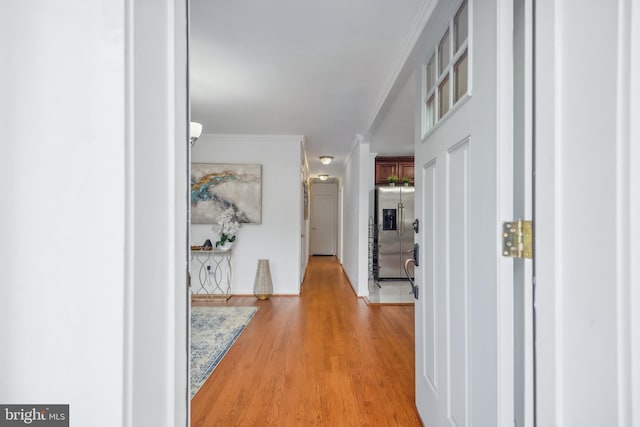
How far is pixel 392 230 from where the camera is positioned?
615 cm

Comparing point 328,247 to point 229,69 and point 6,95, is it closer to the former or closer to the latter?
point 229,69

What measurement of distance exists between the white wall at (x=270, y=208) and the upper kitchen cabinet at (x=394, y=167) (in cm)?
216

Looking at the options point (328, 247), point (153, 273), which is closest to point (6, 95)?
point (153, 273)

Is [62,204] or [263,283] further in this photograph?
[263,283]

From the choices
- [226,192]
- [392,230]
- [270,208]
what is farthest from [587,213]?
[392,230]

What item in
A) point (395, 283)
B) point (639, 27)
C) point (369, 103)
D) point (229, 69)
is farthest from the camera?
point (395, 283)

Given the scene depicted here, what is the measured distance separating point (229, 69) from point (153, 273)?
2.40 metres

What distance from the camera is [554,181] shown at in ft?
2.38

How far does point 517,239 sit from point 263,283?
4133mm

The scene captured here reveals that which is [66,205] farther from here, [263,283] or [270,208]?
[270,208]

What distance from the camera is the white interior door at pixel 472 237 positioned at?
0.88 m

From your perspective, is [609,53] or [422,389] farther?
[422,389]

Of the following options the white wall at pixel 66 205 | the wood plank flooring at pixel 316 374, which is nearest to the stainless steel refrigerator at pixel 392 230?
the wood plank flooring at pixel 316 374

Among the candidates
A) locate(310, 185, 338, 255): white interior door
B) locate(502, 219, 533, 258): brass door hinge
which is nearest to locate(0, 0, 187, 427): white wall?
locate(502, 219, 533, 258): brass door hinge
